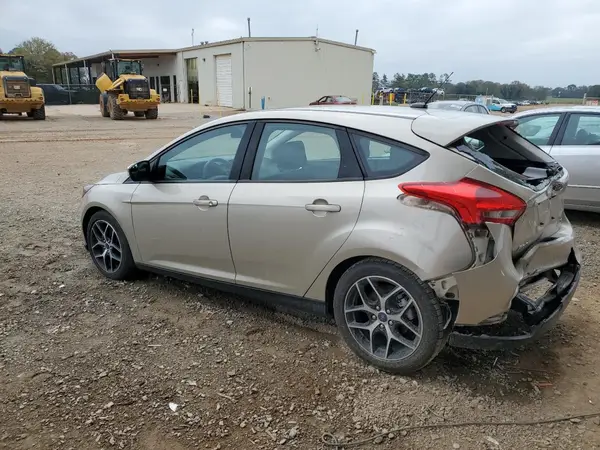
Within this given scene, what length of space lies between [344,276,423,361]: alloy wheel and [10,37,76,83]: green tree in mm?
71583

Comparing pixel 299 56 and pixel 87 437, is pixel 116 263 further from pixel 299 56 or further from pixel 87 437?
pixel 299 56

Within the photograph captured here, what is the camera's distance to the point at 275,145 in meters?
3.51

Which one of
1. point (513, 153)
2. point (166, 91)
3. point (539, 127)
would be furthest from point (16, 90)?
point (166, 91)

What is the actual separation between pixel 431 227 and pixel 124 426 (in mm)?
1965

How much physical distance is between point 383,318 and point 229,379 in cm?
102

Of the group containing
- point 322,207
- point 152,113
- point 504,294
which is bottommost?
point 152,113

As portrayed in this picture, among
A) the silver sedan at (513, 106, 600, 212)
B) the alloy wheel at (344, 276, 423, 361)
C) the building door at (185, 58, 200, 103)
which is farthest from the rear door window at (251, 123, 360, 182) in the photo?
the building door at (185, 58, 200, 103)

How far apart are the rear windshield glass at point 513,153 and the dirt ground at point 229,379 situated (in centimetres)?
118

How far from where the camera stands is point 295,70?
37406mm

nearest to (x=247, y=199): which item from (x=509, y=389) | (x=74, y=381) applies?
(x=74, y=381)

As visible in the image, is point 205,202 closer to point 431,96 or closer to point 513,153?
point 431,96

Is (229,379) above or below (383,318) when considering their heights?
below

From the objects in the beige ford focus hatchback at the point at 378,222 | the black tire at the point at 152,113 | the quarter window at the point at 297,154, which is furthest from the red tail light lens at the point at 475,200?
the black tire at the point at 152,113

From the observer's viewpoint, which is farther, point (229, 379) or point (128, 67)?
point (128, 67)
